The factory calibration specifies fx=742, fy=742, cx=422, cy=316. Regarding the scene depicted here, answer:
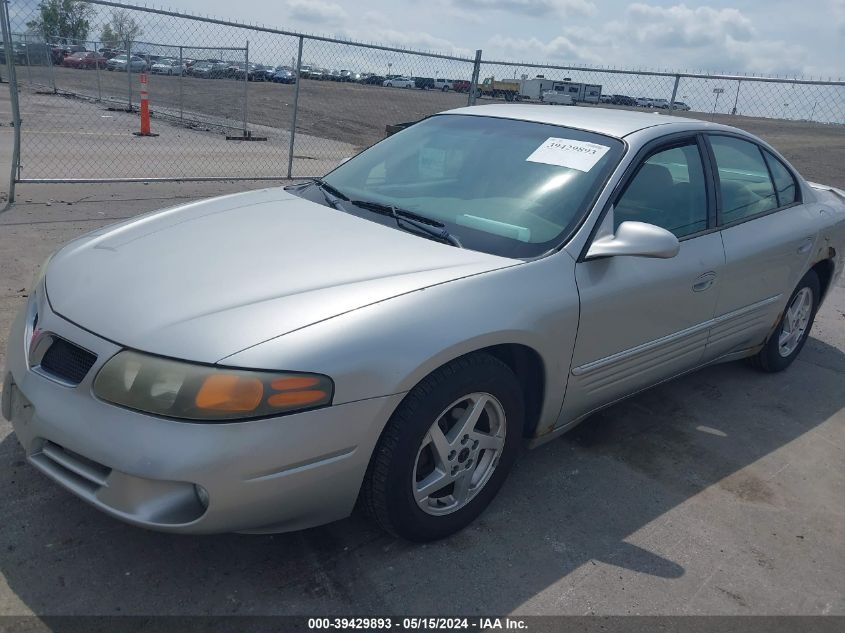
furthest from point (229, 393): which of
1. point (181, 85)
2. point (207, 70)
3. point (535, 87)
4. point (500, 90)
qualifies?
point (181, 85)

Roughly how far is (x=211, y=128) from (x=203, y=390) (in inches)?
621

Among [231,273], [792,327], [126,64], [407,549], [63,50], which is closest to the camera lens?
[231,273]

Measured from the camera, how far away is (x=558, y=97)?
11.6 meters

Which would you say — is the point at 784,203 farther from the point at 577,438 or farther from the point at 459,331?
the point at 459,331

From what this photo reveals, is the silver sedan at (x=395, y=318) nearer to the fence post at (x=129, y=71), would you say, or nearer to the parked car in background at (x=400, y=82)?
the parked car in background at (x=400, y=82)

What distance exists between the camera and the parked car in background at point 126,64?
17.1 metres

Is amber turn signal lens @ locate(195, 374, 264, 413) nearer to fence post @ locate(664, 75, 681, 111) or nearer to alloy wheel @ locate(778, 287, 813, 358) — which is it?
alloy wheel @ locate(778, 287, 813, 358)

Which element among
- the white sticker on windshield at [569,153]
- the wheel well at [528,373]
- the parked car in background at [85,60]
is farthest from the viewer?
the parked car in background at [85,60]

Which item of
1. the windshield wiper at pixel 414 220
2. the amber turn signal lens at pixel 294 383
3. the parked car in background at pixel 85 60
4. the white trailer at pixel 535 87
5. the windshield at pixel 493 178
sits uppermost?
the white trailer at pixel 535 87

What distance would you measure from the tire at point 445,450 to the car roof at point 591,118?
4.78ft

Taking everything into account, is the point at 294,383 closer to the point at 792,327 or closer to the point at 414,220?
the point at 414,220

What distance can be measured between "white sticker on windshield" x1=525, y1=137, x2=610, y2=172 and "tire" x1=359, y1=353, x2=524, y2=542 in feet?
3.55

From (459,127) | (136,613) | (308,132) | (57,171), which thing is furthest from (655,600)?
(308,132)

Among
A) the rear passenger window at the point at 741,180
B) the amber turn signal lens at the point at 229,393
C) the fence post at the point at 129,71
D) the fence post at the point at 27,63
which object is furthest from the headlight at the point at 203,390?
the fence post at the point at 27,63
